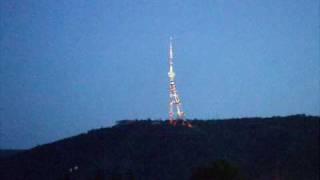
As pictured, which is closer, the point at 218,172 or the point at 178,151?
the point at 218,172

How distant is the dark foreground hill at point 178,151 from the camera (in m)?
57.3

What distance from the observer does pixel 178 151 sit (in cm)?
6391

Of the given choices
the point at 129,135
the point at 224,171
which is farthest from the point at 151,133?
the point at 224,171

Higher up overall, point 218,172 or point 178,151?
point 178,151

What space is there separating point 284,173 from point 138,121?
27.9 metres

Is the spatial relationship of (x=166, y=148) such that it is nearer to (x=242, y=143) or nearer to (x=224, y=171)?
(x=242, y=143)

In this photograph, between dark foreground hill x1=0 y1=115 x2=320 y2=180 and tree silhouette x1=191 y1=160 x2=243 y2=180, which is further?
dark foreground hill x1=0 y1=115 x2=320 y2=180

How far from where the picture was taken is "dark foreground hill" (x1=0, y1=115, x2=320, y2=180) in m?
57.3

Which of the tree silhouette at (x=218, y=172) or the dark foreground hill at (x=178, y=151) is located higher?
the dark foreground hill at (x=178, y=151)

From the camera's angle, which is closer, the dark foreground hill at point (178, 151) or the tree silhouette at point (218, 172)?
the tree silhouette at point (218, 172)

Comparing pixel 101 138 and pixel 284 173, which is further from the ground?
pixel 101 138

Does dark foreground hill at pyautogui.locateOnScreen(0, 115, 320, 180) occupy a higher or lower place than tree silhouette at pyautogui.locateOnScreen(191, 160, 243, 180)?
higher

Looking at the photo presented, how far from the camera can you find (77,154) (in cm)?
6962

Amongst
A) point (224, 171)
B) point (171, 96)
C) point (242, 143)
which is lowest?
point (224, 171)
